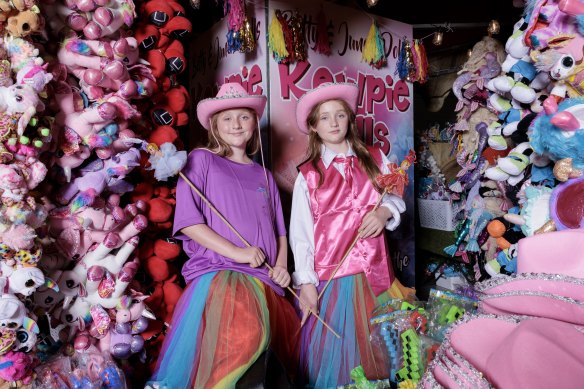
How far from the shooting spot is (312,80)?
3082 millimetres

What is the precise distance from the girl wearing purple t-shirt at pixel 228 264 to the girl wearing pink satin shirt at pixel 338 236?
12 centimetres

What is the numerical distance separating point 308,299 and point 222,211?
579 millimetres

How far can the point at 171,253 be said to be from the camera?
228 centimetres

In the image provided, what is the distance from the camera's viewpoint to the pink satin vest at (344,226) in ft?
8.05

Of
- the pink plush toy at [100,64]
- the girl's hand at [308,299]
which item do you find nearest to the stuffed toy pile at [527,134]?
the girl's hand at [308,299]

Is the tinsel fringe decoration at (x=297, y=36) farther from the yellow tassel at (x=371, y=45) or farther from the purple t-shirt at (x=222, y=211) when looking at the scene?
the purple t-shirt at (x=222, y=211)

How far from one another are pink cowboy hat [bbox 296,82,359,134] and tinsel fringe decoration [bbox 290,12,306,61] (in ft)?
1.58

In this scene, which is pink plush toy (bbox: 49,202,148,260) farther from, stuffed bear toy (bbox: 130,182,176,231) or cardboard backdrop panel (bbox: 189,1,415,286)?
cardboard backdrop panel (bbox: 189,1,415,286)

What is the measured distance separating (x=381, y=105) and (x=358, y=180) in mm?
1033

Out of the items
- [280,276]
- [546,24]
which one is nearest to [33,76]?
[280,276]

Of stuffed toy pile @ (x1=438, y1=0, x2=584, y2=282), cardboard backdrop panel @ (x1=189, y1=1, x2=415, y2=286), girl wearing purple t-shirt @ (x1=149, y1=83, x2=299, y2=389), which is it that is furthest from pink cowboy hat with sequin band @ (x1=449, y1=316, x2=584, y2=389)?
cardboard backdrop panel @ (x1=189, y1=1, x2=415, y2=286)

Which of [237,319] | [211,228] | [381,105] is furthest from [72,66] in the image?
[381,105]

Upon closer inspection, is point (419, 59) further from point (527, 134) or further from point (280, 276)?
point (280, 276)

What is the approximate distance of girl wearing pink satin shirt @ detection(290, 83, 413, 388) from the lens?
2.34m
